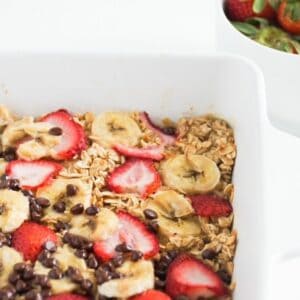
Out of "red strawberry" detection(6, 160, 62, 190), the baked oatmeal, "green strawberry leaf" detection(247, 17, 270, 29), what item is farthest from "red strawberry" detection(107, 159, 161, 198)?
"green strawberry leaf" detection(247, 17, 270, 29)

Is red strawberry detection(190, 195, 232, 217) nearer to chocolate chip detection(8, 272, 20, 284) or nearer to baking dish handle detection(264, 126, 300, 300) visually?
baking dish handle detection(264, 126, 300, 300)

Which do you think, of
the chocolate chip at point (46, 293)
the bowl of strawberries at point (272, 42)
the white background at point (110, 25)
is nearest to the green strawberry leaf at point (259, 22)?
the bowl of strawberries at point (272, 42)

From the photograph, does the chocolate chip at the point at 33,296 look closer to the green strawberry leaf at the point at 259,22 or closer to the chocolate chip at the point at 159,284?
the chocolate chip at the point at 159,284

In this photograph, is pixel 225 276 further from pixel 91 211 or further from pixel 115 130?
pixel 115 130

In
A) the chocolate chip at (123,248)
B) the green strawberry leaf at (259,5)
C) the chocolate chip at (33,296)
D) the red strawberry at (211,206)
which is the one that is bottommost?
the chocolate chip at (33,296)

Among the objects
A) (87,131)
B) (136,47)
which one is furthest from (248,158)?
(136,47)
